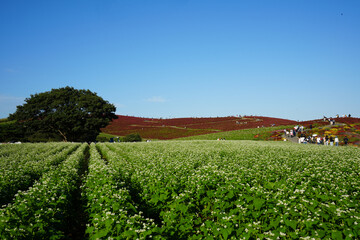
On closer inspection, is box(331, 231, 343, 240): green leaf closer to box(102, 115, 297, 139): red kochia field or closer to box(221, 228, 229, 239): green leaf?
box(221, 228, 229, 239): green leaf

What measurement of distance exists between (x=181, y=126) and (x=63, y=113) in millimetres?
56340

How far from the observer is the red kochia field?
297 ft

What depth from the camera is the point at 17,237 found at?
19.2ft

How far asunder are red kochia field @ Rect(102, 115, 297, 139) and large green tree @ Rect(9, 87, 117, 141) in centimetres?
2485

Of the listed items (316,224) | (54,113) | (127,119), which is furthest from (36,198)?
(127,119)

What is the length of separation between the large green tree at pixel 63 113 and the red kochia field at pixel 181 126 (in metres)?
24.8

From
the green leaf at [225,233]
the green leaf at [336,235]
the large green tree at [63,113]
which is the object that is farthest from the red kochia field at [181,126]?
the green leaf at [336,235]

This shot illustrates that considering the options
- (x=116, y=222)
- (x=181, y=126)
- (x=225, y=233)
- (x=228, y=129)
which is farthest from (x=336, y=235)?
(x=181, y=126)

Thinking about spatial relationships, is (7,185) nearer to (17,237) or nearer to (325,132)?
(17,237)

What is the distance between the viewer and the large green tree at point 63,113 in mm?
63188

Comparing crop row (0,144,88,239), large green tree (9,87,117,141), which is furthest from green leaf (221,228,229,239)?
large green tree (9,87,117,141)

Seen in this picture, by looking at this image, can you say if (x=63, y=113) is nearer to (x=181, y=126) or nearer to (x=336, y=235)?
(x=181, y=126)

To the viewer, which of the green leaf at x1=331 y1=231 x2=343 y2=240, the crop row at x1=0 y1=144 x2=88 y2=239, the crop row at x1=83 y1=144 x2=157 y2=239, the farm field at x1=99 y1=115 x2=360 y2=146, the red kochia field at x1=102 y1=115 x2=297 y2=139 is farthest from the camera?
the red kochia field at x1=102 y1=115 x2=297 y2=139

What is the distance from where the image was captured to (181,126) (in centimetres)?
10919
